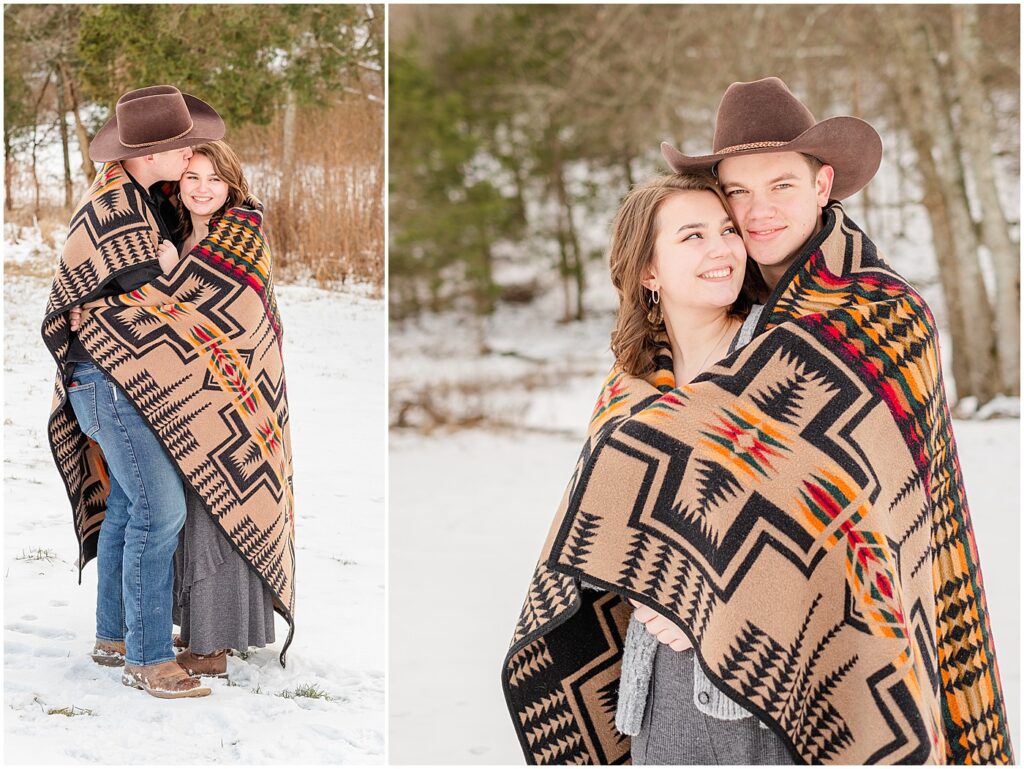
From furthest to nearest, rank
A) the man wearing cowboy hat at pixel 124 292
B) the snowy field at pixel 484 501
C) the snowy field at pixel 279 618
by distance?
the snowy field at pixel 484 501 → the man wearing cowboy hat at pixel 124 292 → the snowy field at pixel 279 618

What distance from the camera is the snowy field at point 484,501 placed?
3.84 metres

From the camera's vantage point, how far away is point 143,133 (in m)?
3.01

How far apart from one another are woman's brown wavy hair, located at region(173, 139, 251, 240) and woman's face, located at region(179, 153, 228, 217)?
2 centimetres

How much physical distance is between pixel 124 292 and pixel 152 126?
1.64 ft

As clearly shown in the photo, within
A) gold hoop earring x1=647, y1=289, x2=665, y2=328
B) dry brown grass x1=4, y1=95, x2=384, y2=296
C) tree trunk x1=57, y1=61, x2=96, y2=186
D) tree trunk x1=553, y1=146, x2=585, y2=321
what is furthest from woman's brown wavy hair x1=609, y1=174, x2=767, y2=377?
tree trunk x1=553, y1=146, x2=585, y2=321

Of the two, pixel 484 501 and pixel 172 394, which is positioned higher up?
pixel 172 394

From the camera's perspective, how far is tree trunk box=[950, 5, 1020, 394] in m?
7.78

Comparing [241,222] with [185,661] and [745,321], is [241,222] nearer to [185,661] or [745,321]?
[185,661]

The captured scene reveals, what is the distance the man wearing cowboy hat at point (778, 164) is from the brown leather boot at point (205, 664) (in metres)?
2.11

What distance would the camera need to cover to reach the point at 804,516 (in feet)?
5.73

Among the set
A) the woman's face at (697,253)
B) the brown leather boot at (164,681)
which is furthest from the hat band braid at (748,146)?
the brown leather boot at (164,681)

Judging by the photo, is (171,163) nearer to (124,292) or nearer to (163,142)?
(163,142)

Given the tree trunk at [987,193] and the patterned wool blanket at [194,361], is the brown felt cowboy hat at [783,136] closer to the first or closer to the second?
the patterned wool blanket at [194,361]

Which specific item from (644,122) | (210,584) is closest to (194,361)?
(210,584)
